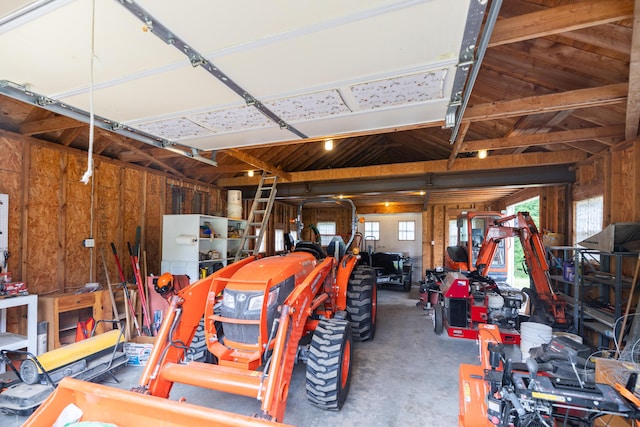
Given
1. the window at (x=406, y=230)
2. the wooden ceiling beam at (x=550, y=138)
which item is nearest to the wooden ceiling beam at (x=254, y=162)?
the wooden ceiling beam at (x=550, y=138)

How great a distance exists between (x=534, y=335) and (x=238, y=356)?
3.24 meters

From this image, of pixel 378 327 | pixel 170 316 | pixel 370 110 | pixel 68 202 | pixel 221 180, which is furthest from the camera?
pixel 221 180

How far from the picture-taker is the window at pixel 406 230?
10578 mm

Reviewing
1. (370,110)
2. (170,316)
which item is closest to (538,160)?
(370,110)

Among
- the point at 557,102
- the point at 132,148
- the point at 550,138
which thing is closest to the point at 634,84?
the point at 557,102

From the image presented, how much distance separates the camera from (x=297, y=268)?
2803 mm

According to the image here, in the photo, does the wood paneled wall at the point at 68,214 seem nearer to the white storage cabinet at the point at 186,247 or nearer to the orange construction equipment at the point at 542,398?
the white storage cabinet at the point at 186,247

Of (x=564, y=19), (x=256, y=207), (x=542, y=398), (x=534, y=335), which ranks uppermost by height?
(x=564, y=19)

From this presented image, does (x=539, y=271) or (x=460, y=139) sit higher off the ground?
(x=460, y=139)

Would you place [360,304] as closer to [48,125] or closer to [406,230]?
[48,125]

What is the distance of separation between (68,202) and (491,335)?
16.7 feet

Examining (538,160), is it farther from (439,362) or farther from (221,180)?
(221,180)

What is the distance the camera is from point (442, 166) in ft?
17.1

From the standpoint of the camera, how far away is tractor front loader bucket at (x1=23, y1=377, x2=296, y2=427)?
4.39ft
